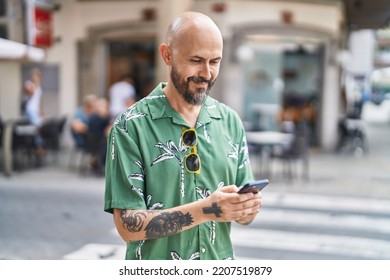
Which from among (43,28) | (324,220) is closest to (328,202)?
(324,220)

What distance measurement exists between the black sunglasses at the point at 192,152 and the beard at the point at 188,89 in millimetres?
97

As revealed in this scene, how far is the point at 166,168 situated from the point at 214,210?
0.20m

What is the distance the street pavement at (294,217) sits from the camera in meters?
5.46

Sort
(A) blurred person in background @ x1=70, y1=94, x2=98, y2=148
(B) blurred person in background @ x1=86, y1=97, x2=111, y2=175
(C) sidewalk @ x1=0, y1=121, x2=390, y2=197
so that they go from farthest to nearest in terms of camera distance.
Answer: (A) blurred person in background @ x1=70, y1=94, x2=98, y2=148 < (B) blurred person in background @ x1=86, y1=97, x2=111, y2=175 < (C) sidewalk @ x1=0, y1=121, x2=390, y2=197

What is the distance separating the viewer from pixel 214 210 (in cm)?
170

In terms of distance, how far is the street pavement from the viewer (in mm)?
5457

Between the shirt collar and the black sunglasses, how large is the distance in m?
0.03

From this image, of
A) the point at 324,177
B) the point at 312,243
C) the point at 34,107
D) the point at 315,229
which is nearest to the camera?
the point at 312,243

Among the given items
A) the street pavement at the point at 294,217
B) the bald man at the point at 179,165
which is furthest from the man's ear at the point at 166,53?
the street pavement at the point at 294,217

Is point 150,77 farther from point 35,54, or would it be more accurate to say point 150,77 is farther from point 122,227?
point 122,227

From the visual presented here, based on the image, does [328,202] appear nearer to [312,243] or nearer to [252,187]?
[312,243]

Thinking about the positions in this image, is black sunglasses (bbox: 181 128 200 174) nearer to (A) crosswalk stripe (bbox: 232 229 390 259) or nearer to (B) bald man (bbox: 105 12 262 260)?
(B) bald man (bbox: 105 12 262 260)

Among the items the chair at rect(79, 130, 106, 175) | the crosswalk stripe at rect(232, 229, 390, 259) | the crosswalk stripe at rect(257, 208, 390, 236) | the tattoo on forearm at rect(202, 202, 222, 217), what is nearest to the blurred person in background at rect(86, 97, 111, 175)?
the chair at rect(79, 130, 106, 175)
